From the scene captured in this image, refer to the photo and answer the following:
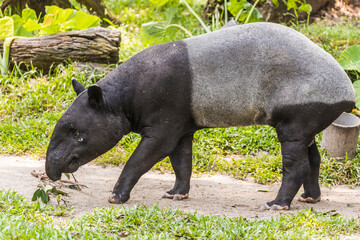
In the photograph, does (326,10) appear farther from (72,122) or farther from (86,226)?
(86,226)

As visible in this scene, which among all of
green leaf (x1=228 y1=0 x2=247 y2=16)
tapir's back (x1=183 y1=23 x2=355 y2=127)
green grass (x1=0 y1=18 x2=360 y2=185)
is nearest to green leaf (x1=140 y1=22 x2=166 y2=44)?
green grass (x1=0 y1=18 x2=360 y2=185)

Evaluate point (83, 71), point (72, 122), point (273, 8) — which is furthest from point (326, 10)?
point (72, 122)

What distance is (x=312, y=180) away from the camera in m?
6.17

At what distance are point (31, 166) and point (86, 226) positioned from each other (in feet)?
9.17

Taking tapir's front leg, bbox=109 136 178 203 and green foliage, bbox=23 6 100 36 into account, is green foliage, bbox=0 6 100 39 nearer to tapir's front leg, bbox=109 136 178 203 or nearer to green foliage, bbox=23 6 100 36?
green foliage, bbox=23 6 100 36

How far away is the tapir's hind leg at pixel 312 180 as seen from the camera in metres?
6.12

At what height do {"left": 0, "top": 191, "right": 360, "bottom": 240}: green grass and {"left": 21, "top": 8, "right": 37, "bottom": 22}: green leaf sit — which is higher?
{"left": 21, "top": 8, "right": 37, "bottom": 22}: green leaf

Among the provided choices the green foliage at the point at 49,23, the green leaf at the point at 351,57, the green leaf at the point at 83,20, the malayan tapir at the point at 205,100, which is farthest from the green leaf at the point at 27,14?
the green leaf at the point at 351,57

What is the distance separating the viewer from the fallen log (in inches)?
375

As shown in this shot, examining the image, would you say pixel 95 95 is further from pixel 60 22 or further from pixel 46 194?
pixel 60 22

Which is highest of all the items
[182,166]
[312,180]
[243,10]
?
[243,10]

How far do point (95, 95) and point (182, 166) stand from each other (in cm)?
134

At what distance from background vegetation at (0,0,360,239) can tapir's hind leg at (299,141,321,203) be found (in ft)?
2.51

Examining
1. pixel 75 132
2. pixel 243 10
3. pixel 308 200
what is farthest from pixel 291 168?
pixel 243 10
